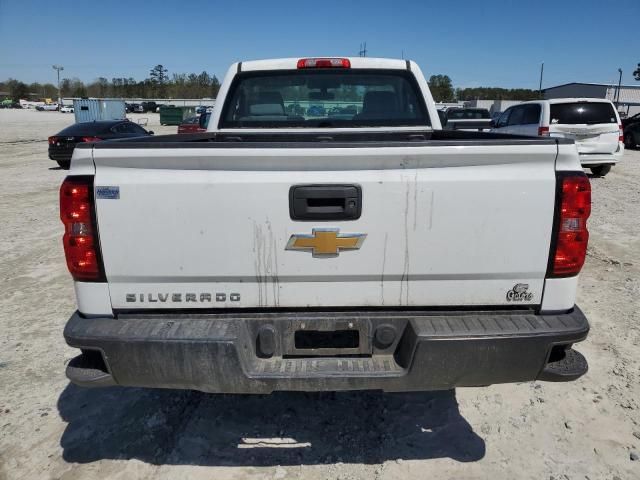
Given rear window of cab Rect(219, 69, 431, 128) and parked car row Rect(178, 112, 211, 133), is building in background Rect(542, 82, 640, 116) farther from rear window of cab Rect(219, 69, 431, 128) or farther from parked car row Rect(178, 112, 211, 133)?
rear window of cab Rect(219, 69, 431, 128)

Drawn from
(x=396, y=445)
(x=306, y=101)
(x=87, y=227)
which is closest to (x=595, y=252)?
(x=306, y=101)

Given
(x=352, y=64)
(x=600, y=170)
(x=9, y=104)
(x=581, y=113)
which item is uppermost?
(x=9, y=104)

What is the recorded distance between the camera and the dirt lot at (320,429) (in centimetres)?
265

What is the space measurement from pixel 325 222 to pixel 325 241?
87mm

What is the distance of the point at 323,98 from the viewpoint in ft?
14.1

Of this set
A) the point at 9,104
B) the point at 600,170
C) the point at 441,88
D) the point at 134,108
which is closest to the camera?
the point at 600,170

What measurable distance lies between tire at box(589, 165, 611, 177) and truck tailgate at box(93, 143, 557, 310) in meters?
13.2

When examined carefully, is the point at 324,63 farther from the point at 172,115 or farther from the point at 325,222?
the point at 172,115

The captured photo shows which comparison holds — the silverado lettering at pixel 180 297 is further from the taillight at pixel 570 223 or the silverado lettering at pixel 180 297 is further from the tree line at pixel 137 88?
the tree line at pixel 137 88

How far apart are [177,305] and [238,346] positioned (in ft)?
1.23

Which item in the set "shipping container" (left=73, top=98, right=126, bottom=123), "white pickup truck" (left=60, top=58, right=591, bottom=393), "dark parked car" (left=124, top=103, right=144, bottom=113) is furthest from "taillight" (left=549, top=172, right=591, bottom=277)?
"dark parked car" (left=124, top=103, right=144, bottom=113)

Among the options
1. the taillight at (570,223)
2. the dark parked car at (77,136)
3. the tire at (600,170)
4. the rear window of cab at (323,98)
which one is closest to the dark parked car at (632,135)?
the tire at (600,170)

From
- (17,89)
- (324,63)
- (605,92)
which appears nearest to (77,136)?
(324,63)

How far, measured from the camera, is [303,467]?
8.73 feet
